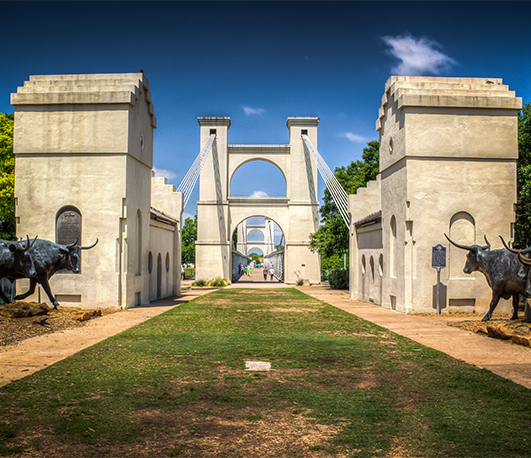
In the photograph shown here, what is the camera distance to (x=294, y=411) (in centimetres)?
486

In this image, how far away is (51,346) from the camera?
8.52 meters

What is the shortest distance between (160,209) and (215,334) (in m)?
14.6

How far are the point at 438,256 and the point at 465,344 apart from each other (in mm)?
5406

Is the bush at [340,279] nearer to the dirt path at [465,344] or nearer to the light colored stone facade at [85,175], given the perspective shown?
the dirt path at [465,344]

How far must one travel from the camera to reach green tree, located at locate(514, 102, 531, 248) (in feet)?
53.8

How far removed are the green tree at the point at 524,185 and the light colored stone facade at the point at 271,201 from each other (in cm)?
1963

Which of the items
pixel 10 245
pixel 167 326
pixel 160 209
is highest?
pixel 160 209

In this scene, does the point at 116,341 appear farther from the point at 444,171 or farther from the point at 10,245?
the point at 444,171

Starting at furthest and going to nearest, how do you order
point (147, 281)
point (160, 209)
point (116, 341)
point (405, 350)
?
point (160, 209)
point (147, 281)
point (116, 341)
point (405, 350)

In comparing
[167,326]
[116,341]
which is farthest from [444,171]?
[116,341]

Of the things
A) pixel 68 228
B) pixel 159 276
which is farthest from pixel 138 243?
pixel 159 276

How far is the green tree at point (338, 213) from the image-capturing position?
29484 mm

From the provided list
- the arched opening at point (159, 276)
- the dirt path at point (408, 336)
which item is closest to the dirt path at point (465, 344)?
the dirt path at point (408, 336)

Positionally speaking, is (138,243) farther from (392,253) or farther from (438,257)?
(438,257)
